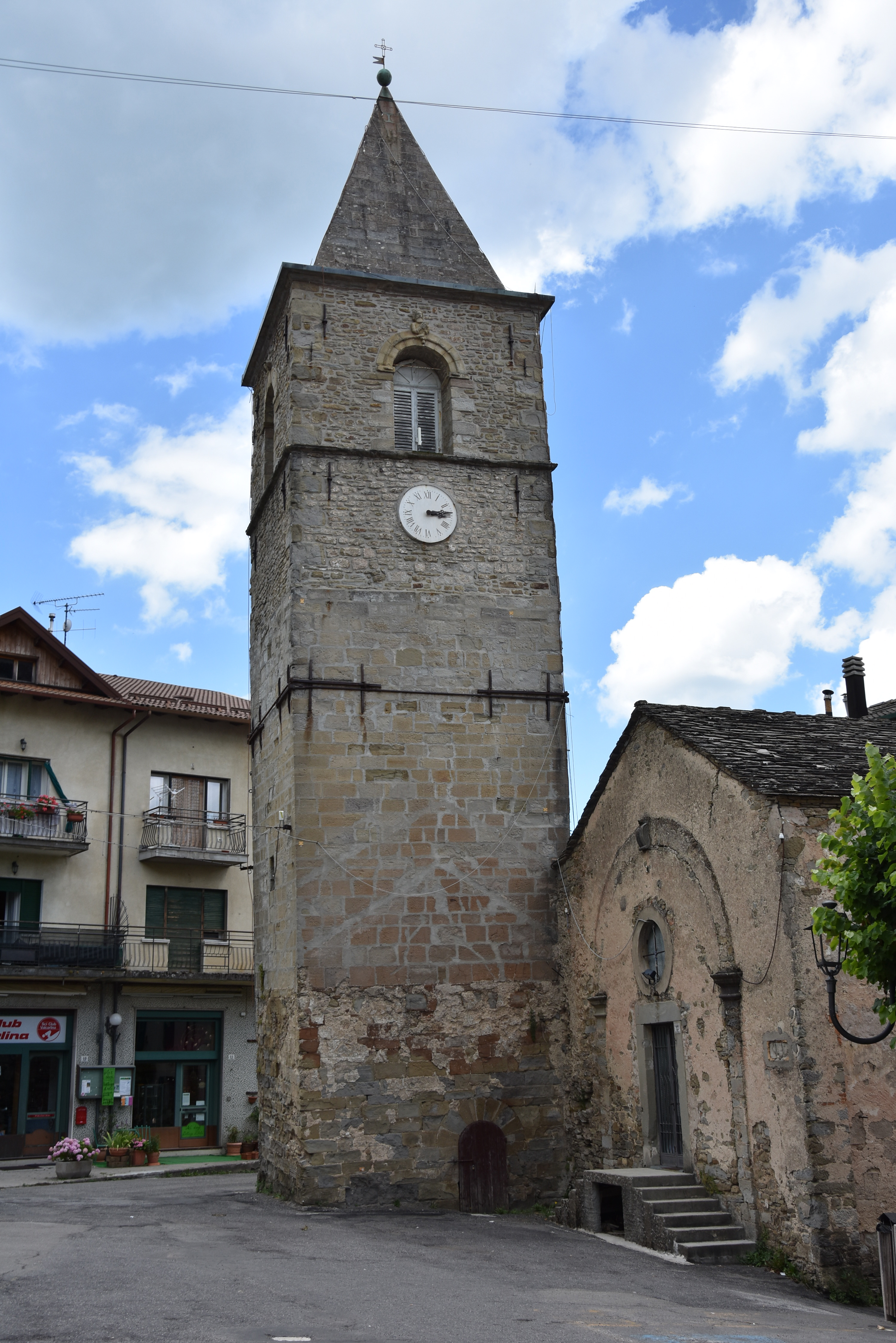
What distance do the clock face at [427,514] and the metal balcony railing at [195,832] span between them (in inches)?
455

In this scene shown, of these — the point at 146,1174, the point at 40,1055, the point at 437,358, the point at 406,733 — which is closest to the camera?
the point at 406,733

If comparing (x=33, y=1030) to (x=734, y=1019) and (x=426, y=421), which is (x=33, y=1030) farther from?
(x=734, y=1019)

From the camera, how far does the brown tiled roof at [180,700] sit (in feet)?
84.6

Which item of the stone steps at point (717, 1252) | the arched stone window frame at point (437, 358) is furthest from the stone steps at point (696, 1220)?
the arched stone window frame at point (437, 358)

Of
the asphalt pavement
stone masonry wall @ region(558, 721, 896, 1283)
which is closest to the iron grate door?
stone masonry wall @ region(558, 721, 896, 1283)

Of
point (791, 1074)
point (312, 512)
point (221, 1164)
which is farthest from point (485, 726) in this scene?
point (221, 1164)

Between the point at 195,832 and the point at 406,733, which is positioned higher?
the point at 195,832

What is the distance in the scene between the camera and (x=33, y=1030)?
888 inches

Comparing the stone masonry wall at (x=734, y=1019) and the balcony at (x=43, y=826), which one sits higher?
the balcony at (x=43, y=826)

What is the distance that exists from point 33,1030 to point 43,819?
158 inches

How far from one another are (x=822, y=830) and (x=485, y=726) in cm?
558

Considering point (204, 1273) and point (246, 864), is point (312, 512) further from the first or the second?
point (246, 864)

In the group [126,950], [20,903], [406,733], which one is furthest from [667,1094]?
[20,903]

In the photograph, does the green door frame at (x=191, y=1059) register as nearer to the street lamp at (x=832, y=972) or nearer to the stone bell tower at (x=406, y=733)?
the stone bell tower at (x=406, y=733)
